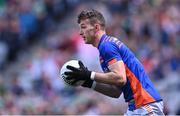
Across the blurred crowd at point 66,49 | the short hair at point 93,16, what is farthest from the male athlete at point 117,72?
the blurred crowd at point 66,49

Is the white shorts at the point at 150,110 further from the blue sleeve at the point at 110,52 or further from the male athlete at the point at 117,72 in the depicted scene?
the blue sleeve at the point at 110,52

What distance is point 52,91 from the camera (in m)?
14.9

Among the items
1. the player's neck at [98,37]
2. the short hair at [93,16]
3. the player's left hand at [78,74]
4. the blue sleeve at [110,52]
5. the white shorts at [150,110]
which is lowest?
the white shorts at [150,110]

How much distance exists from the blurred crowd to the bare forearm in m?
4.07

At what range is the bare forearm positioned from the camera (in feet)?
28.3

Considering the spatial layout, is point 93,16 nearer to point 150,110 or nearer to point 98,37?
point 98,37

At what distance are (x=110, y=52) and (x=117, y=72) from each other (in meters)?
0.25

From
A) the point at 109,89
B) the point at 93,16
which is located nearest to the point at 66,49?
the point at 109,89

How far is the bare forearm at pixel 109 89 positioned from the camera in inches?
340

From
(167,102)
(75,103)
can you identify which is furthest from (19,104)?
(167,102)

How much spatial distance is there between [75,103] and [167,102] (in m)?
1.69

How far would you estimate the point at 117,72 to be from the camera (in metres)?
7.99

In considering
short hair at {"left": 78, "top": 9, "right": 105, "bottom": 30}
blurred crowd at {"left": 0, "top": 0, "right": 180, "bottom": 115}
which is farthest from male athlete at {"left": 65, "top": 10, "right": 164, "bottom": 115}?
blurred crowd at {"left": 0, "top": 0, "right": 180, "bottom": 115}

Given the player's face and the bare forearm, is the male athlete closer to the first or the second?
the player's face
